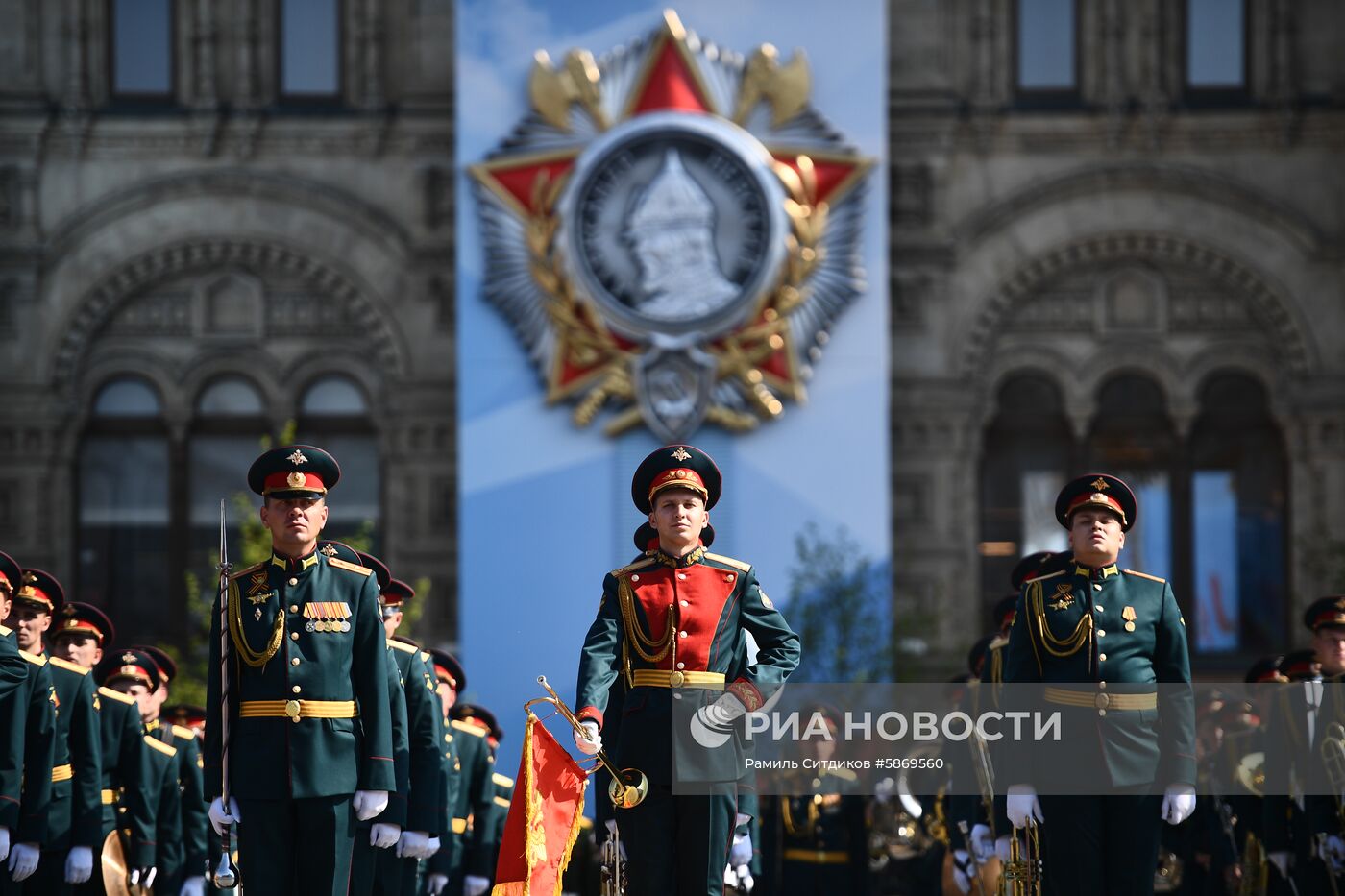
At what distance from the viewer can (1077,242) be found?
2295 centimetres

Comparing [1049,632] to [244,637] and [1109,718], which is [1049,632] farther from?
[244,637]

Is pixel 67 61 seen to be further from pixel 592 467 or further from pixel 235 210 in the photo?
pixel 592 467

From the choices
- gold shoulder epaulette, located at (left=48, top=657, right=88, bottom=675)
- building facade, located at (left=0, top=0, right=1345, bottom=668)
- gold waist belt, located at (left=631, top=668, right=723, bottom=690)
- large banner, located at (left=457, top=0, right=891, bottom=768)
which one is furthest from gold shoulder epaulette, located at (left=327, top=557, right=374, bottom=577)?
building facade, located at (left=0, top=0, right=1345, bottom=668)

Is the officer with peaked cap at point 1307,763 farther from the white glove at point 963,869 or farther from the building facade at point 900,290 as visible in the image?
the building facade at point 900,290

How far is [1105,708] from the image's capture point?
8969 mm

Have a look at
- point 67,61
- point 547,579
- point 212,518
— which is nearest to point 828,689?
point 547,579

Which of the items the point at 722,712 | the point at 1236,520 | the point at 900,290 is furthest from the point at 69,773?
the point at 1236,520

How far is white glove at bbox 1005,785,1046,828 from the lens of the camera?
9.00m

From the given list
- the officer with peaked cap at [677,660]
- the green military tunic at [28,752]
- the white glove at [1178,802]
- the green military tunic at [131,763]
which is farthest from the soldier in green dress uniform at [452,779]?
the white glove at [1178,802]

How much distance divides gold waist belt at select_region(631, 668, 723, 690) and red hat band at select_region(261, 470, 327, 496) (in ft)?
4.82

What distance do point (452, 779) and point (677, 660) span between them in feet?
12.0

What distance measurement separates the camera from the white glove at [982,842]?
10648 mm

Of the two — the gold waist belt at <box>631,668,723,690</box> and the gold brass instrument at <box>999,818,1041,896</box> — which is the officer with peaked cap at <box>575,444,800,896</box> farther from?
the gold brass instrument at <box>999,818,1041,896</box>

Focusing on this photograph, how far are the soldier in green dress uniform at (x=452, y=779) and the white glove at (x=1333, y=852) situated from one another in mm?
4781
